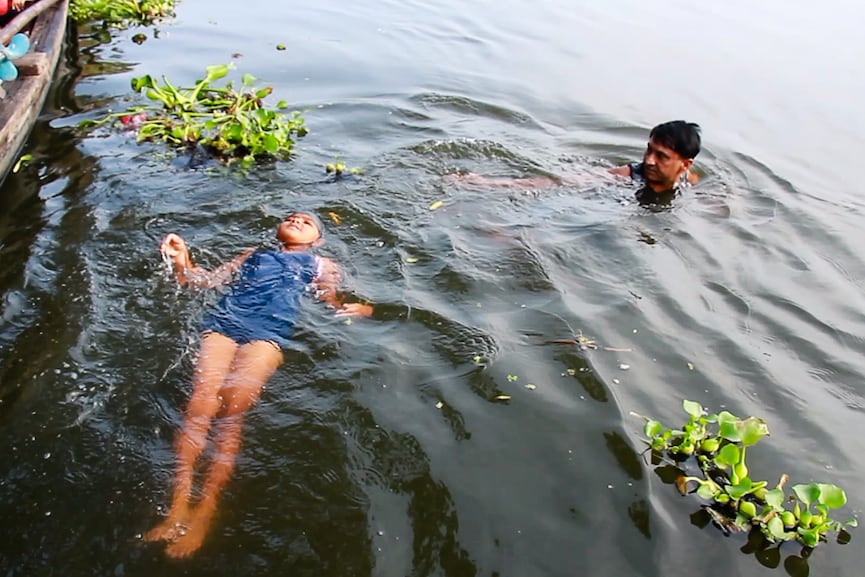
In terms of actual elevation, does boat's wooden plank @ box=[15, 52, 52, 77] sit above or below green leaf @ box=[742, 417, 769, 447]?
above

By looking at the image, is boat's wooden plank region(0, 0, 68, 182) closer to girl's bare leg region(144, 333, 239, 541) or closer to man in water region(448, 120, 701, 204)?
girl's bare leg region(144, 333, 239, 541)

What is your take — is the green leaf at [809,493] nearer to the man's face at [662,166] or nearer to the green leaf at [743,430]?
the green leaf at [743,430]

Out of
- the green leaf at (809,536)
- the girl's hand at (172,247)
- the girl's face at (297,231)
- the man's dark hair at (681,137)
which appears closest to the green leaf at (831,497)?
the green leaf at (809,536)

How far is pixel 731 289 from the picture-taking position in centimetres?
494

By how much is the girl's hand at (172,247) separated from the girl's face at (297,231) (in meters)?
0.72

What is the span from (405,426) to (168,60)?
717 cm

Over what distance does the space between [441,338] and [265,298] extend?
1111 mm

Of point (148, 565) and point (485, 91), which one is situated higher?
point (485, 91)

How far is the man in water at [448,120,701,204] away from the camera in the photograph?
18.9ft

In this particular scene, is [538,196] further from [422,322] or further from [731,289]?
[422,322]

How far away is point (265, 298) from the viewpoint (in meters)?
4.23

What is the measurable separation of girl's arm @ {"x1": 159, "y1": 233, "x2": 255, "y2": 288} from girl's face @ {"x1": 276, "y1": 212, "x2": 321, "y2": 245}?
0.32 meters

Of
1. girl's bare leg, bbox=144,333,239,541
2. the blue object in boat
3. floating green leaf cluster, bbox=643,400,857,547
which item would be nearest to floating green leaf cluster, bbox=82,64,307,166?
the blue object in boat

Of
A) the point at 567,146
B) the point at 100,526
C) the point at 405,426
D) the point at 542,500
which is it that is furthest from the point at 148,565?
the point at 567,146
